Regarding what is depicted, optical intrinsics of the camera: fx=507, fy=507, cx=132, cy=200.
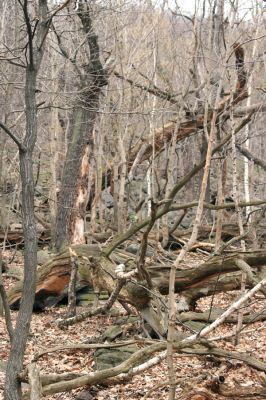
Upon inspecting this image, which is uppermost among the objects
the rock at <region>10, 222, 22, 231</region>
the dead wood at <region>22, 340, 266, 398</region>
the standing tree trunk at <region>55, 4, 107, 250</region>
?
the standing tree trunk at <region>55, 4, 107, 250</region>

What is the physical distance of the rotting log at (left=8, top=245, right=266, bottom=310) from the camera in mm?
5609

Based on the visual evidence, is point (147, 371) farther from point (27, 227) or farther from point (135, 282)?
point (27, 227)

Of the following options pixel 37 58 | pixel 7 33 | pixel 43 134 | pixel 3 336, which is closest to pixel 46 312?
pixel 3 336

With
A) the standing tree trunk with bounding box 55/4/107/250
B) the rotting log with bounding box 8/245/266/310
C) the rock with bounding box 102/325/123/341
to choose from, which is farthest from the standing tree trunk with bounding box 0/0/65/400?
the standing tree trunk with bounding box 55/4/107/250

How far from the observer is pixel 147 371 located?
5.75 m

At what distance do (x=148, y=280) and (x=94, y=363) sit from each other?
135 centimetres

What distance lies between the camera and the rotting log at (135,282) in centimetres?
561

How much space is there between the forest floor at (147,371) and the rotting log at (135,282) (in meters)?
0.39

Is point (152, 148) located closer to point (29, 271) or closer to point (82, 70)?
point (82, 70)

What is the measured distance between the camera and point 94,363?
5.90m

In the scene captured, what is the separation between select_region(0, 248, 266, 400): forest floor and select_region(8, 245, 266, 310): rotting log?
39 cm

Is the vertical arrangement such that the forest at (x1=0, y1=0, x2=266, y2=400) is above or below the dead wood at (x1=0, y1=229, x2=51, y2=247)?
above

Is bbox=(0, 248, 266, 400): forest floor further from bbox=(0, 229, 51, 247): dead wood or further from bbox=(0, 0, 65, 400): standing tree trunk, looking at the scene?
bbox=(0, 229, 51, 247): dead wood

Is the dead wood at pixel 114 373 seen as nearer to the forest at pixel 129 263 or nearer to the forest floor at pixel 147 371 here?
the forest at pixel 129 263
